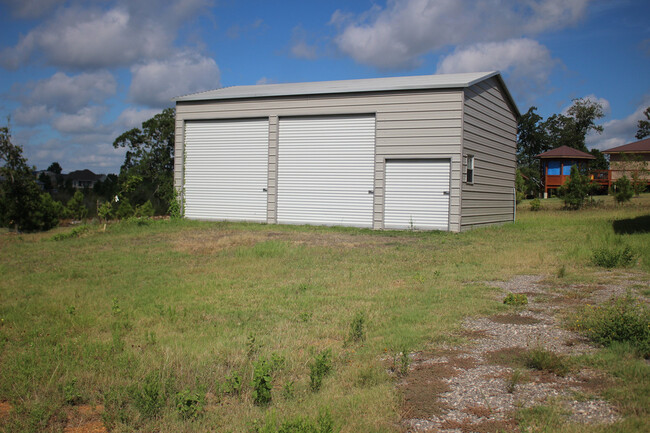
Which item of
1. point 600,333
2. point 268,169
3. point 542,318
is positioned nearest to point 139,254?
point 268,169

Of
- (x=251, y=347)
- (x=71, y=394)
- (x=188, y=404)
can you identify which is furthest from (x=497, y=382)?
(x=71, y=394)

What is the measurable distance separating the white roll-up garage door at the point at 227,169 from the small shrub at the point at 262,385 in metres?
13.6

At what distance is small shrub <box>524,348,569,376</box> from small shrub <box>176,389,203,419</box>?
108 inches

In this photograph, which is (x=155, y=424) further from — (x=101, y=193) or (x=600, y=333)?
(x=101, y=193)

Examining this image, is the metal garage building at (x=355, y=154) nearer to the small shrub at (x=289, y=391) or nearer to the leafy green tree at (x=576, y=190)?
the leafy green tree at (x=576, y=190)

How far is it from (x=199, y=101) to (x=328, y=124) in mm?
5278

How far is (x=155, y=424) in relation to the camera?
3.75 m

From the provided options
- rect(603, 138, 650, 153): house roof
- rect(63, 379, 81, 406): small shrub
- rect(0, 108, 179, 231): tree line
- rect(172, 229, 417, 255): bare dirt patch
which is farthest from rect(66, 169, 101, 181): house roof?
rect(63, 379, 81, 406): small shrub

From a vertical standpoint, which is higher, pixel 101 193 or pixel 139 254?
pixel 101 193

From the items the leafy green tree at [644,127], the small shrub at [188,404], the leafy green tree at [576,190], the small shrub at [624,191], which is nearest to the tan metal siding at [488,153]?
the leafy green tree at [576,190]

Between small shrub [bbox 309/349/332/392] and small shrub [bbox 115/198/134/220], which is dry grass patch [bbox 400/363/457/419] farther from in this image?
small shrub [bbox 115/198/134/220]

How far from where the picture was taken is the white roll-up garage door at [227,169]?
17766mm

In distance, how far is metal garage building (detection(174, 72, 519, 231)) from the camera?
15.4 meters

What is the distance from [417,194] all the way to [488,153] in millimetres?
3681
